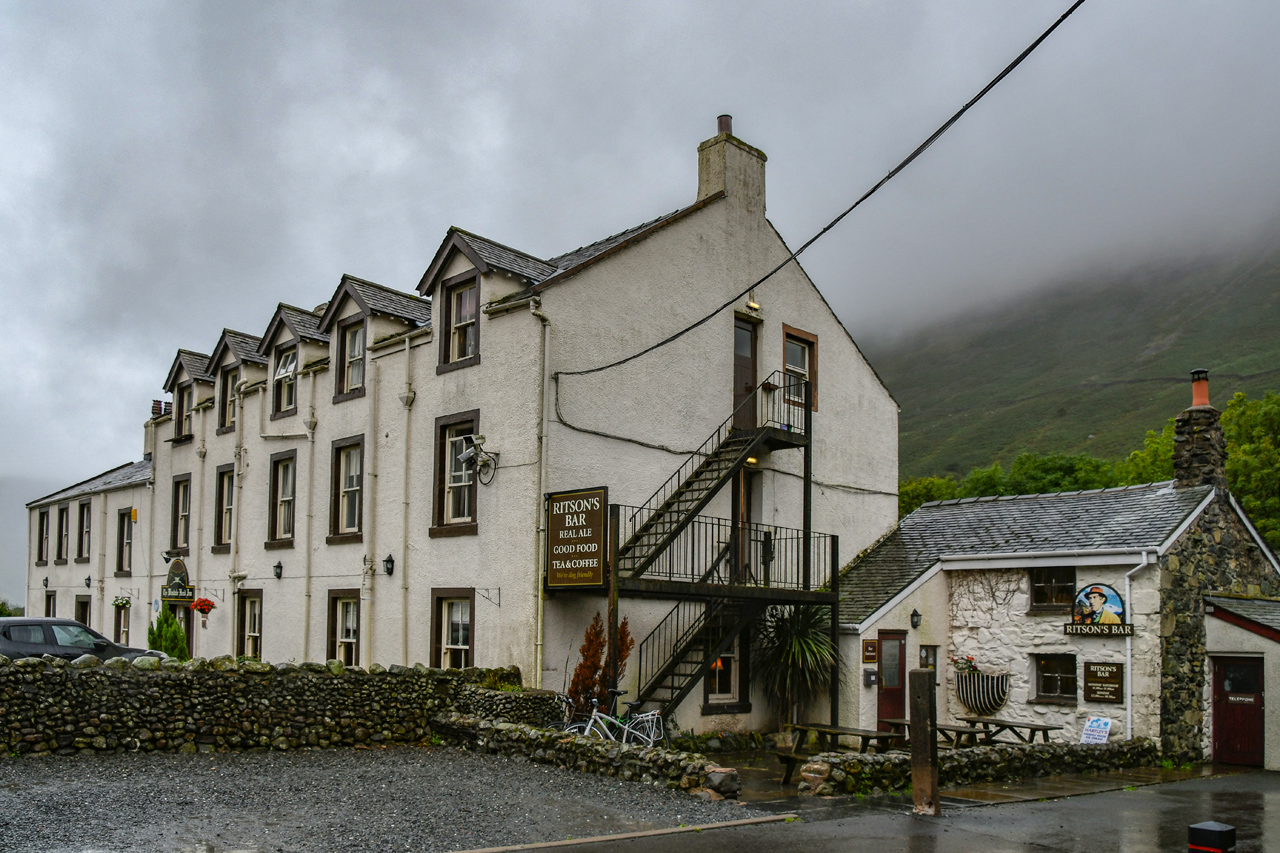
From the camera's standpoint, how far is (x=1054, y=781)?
15.3 metres

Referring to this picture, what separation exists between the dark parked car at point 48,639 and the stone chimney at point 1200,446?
18670mm

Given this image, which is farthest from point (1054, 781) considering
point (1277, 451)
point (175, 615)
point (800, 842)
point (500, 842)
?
point (1277, 451)

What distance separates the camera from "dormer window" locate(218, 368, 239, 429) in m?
26.2

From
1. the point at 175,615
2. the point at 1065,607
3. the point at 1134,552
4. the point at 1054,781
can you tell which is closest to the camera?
Result: the point at 1054,781

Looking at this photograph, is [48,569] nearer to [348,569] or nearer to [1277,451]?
[348,569]

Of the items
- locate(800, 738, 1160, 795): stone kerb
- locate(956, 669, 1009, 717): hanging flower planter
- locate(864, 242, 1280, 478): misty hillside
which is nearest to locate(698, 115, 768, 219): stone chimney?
locate(956, 669, 1009, 717): hanging flower planter

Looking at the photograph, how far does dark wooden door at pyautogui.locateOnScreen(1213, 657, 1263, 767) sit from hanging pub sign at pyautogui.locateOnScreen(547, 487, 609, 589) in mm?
11352

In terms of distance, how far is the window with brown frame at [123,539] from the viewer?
29922 mm

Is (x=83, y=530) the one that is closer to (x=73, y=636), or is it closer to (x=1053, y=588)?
(x=73, y=636)

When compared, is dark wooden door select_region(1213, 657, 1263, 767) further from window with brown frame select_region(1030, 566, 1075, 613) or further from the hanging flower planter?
the hanging flower planter

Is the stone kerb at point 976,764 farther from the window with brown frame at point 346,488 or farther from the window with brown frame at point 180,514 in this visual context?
the window with brown frame at point 180,514

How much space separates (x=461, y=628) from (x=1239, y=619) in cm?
1335

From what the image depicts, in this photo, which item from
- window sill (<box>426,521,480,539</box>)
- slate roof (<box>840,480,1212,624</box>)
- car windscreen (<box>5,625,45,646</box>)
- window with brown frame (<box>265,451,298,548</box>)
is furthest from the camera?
window with brown frame (<box>265,451,298,548</box>)

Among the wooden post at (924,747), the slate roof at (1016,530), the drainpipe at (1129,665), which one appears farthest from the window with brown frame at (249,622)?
the drainpipe at (1129,665)
